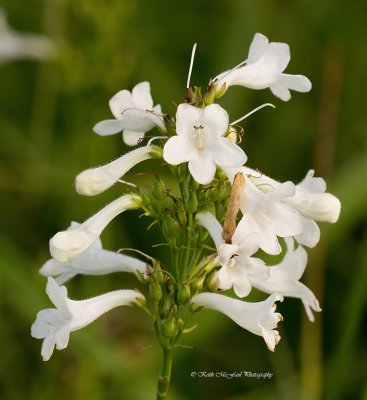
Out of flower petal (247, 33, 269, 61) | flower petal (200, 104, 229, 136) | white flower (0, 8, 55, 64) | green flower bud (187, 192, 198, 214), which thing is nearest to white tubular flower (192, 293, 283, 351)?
green flower bud (187, 192, 198, 214)

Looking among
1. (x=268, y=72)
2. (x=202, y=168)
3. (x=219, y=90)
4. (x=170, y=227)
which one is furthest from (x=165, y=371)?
(x=268, y=72)

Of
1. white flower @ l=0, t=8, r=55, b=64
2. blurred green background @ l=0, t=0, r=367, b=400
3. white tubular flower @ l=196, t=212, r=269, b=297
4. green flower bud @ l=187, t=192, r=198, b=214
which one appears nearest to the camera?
white tubular flower @ l=196, t=212, r=269, b=297

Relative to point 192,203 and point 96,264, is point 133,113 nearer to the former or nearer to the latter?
point 192,203

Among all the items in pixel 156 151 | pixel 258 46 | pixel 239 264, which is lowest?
pixel 239 264

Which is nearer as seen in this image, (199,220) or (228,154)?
(228,154)

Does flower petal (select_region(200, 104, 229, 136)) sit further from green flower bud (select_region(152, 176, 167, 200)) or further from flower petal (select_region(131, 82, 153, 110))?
flower petal (select_region(131, 82, 153, 110))
